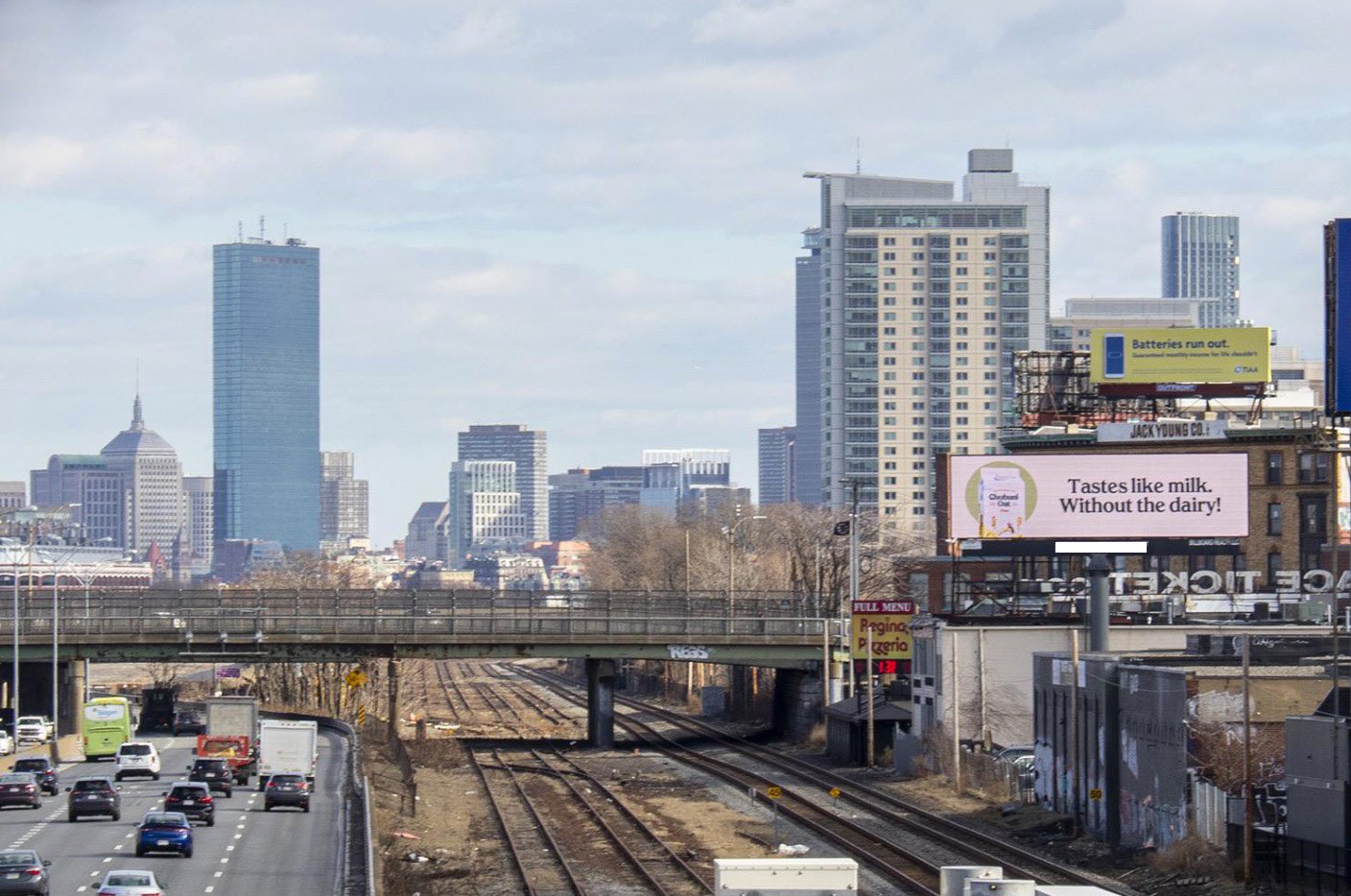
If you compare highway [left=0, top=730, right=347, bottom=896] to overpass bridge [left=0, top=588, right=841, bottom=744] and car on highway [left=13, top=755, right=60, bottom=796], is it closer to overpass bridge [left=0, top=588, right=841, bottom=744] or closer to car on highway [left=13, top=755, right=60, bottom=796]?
car on highway [left=13, top=755, right=60, bottom=796]

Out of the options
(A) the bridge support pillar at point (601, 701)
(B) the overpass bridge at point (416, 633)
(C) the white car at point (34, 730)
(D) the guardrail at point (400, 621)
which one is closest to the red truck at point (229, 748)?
(D) the guardrail at point (400, 621)

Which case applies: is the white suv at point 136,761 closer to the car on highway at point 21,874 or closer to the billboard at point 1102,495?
the billboard at point 1102,495

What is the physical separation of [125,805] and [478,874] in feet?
69.9

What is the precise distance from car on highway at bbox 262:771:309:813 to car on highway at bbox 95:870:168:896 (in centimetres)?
2260

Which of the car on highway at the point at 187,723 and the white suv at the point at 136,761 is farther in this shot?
the car on highway at the point at 187,723

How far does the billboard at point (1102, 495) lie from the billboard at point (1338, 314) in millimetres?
34216

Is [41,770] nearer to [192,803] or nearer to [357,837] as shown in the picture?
[192,803]

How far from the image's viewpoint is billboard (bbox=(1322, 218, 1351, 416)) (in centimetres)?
4822

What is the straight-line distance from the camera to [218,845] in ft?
178

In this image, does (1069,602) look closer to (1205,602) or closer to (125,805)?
(1205,602)

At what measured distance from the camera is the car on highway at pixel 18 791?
6450cm

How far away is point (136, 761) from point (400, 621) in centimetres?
1597

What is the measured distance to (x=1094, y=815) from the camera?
5512 cm

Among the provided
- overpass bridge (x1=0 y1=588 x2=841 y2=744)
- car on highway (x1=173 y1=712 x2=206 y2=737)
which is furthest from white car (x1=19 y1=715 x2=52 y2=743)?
car on highway (x1=173 y1=712 x2=206 y2=737)
